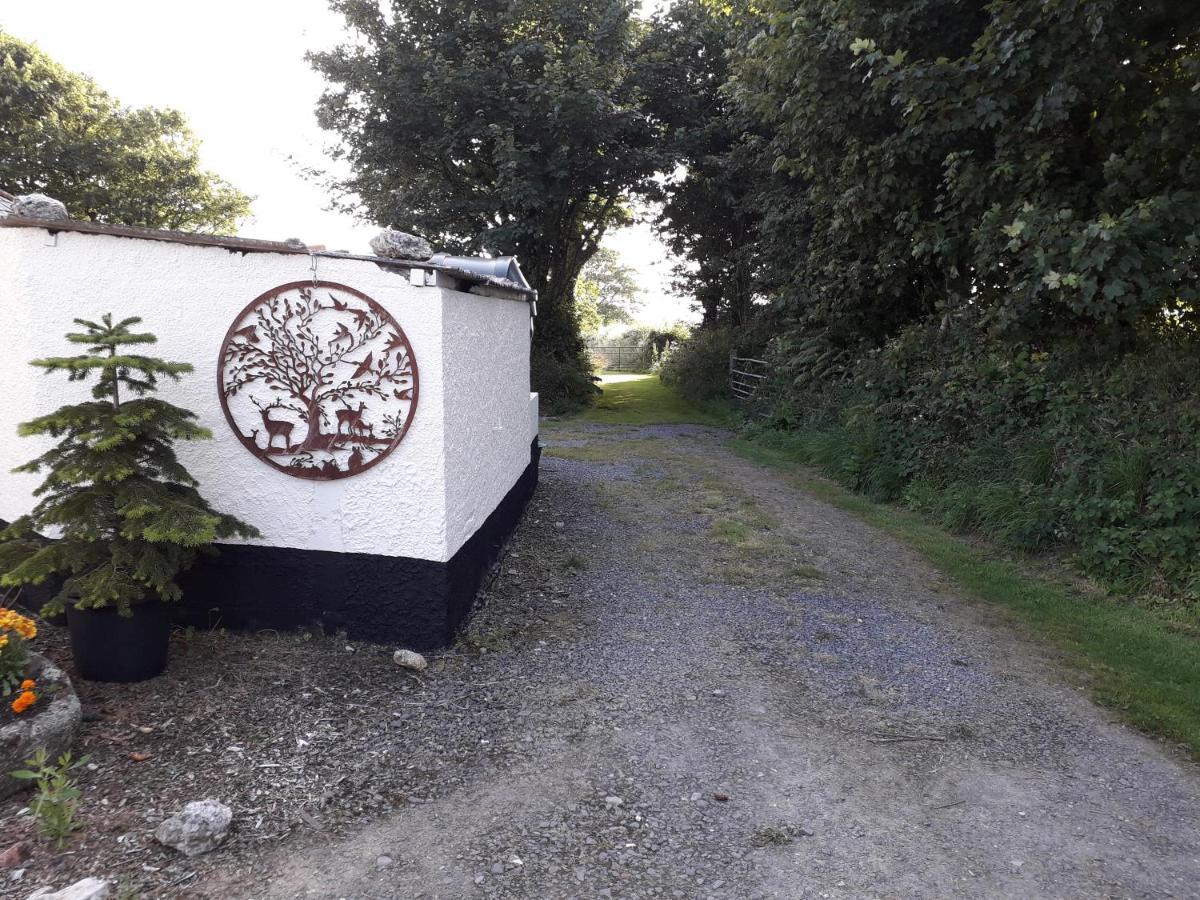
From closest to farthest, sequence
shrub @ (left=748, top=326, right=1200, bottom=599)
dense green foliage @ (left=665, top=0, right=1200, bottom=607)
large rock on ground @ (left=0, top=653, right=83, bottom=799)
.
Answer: large rock on ground @ (left=0, top=653, right=83, bottom=799) < shrub @ (left=748, top=326, right=1200, bottom=599) < dense green foliage @ (left=665, top=0, right=1200, bottom=607)

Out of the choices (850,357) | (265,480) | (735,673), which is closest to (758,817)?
(735,673)

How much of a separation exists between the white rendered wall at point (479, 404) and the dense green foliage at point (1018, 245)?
14.4 ft

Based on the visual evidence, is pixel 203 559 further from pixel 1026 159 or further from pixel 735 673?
pixel 1026 159

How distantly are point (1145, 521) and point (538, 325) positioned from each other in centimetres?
1512

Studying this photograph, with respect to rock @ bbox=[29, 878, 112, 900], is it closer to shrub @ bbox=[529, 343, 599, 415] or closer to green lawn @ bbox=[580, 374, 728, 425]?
green lawn @ bbox=[580, 374, 728, 425]

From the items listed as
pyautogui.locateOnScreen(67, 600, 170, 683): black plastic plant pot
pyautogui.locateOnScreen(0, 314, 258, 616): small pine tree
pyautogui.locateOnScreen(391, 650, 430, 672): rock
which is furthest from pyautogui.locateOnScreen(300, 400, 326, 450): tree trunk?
pyautogui.locateOnScreen(391, 650, 430, 672): rock

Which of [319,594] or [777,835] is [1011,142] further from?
[319,594]

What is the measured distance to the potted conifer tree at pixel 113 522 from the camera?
11.5ft

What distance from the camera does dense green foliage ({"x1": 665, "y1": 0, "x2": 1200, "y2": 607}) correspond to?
625 cm

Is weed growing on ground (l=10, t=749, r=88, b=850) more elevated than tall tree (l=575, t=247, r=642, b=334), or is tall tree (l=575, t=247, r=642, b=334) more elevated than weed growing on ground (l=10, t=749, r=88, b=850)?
tall tree (l=575, t=247, r=642, b=334)

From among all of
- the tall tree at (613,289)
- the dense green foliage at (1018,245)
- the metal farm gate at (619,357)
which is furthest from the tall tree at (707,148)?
the tall tree at (613,289)

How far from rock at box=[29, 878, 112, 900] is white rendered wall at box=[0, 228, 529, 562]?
206cm

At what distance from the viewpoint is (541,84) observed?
15336 millimetres

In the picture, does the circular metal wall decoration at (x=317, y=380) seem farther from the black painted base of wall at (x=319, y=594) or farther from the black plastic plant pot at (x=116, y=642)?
the black plastic plant pot at (x=116, y=642)
